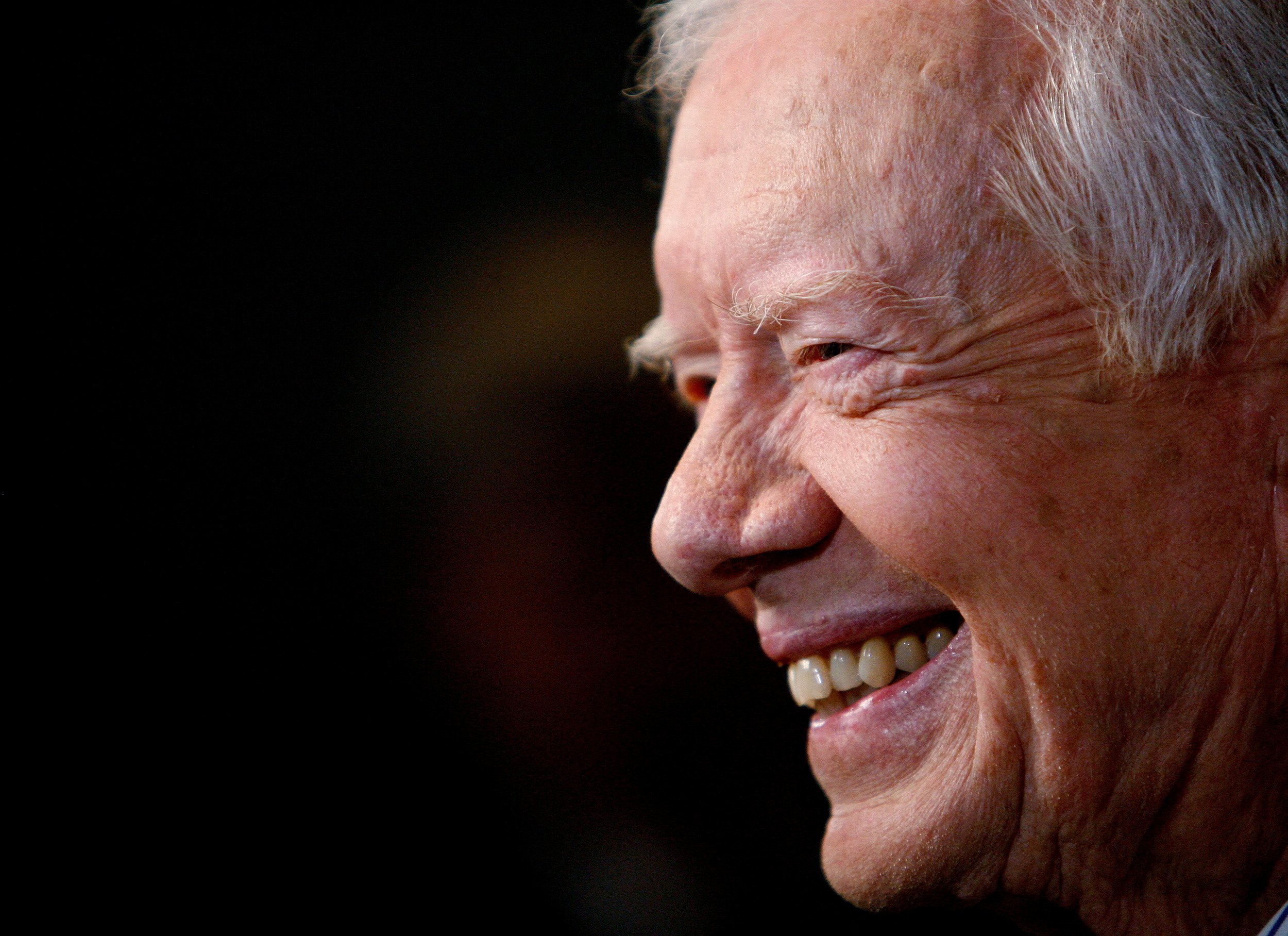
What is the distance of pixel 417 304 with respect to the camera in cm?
143

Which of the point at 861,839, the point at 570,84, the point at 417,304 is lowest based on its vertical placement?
the point at 861,839

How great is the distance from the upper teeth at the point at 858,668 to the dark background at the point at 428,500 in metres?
0.66

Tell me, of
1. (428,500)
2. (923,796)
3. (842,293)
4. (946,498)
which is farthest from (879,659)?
(428,500)

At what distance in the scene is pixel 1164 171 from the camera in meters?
0.73

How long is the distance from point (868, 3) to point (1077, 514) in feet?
1.65

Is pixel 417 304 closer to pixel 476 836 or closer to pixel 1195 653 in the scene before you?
pixel 476 836

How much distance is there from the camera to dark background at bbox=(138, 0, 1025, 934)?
3.81ft

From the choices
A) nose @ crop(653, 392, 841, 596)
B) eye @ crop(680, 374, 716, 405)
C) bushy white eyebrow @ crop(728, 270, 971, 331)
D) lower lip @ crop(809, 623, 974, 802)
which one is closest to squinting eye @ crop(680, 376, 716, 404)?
eye @ crop(680, 374, 716, 405)

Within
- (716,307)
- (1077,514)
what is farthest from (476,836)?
(1077,514)

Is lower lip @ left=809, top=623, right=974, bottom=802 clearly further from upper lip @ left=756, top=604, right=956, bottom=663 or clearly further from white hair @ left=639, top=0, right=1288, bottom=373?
white hair @ left=639, top=0, right=1288, bottom=373

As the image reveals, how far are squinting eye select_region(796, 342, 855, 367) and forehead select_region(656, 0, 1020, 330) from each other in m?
0.07

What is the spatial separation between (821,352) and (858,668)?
35 cm

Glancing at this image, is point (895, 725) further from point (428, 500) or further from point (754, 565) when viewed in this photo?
point (428, 500)

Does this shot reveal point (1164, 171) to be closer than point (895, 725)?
Yes
